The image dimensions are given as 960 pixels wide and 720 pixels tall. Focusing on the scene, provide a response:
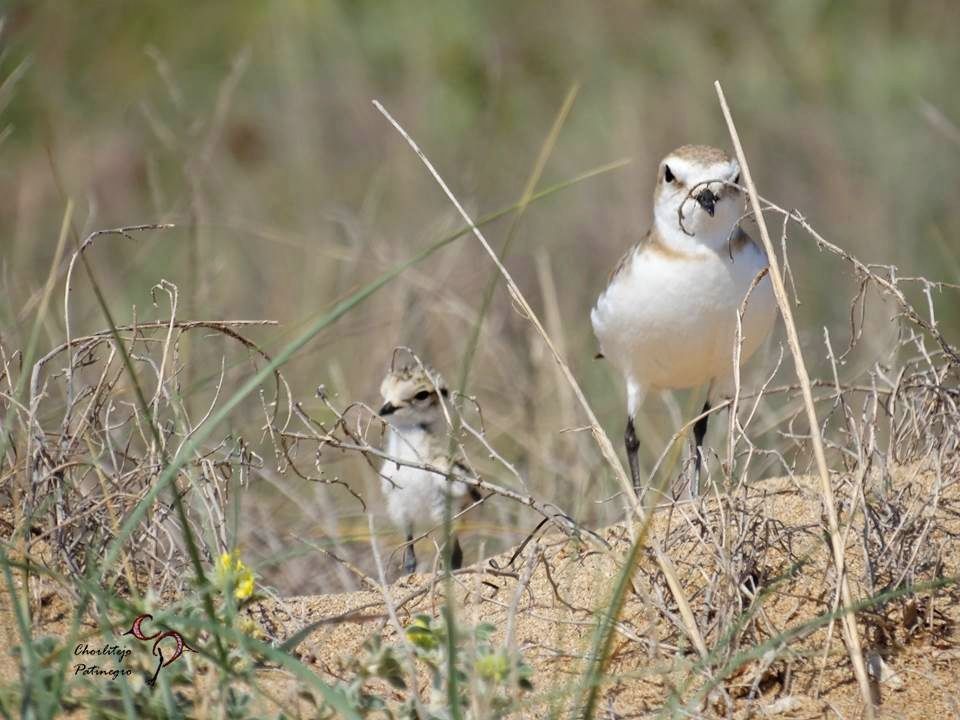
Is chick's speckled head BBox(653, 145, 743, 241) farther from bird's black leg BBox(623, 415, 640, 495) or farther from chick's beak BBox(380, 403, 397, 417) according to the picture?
chick's beak BBox(380, 403, 397, 417)

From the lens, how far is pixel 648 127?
439 inches

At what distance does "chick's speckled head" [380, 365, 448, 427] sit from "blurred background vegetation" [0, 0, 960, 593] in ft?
1.83

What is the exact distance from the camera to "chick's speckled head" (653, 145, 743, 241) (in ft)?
16.5

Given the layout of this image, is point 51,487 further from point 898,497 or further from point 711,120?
point 711,120

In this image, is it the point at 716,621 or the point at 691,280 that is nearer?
the point at 716,621

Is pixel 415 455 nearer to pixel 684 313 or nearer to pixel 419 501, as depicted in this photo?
pixel 419 501

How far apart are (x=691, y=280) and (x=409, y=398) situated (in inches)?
63.0

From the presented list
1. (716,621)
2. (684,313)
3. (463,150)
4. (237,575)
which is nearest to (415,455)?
(684,313)

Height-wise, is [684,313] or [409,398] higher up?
[684,313]

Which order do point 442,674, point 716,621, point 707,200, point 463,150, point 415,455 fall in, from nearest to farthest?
point 442,674
point 716,621
point 707,200
point 415,455
point 463,150

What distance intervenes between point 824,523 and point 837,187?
7340 millimetres

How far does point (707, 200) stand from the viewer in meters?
4.96

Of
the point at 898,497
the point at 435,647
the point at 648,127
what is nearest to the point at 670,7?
the point at 648,127

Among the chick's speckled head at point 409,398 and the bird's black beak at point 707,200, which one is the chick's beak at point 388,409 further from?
the bird's black beak at point 707,200
